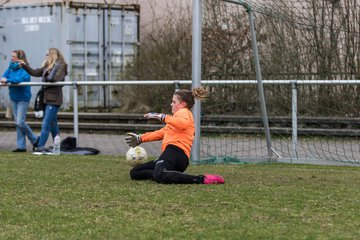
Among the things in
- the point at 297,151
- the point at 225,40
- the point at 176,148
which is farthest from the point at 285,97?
the point at 176,148

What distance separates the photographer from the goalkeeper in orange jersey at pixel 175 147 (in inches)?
314

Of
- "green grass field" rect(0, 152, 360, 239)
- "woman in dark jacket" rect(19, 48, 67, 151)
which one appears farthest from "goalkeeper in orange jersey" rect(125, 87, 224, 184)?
"woman in dark jacket" rect(19, 48, 67, 151)

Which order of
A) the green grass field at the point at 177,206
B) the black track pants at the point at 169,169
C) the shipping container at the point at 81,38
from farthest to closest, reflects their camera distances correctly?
the shipping container at the point at 81,38
the black track pants at the point at 169,169
the green grass field at the point at 177,206

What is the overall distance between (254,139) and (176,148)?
4.77m

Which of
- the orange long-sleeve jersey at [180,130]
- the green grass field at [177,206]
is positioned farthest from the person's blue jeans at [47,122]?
the orange long-sleeve jersey at [180,130]

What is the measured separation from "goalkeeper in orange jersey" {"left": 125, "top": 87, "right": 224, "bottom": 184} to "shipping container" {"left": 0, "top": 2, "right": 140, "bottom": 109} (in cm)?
1083

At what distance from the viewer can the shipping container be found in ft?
63.7

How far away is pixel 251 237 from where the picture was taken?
525 centimetres

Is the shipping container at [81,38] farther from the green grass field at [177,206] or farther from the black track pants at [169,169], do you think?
the black track pants at [169,169]

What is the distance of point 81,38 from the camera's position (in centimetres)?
1958

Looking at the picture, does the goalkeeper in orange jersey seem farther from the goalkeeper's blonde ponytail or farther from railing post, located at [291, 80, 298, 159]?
railing post, located at [291, 80, 298, 159]

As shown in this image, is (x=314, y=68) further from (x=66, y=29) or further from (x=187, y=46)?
(x=66, y=29)

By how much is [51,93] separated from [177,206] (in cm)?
675

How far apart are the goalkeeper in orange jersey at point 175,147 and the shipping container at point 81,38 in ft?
35.5
